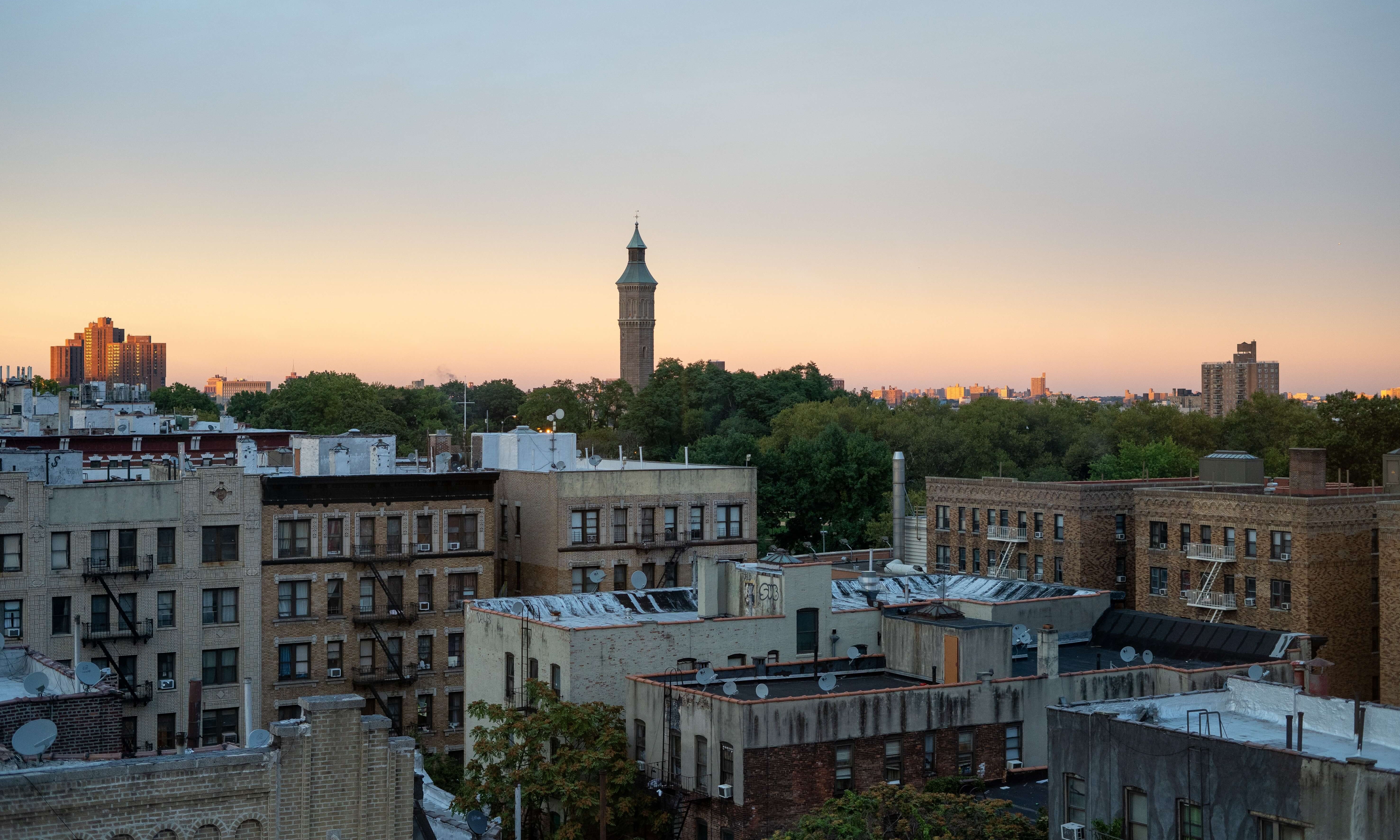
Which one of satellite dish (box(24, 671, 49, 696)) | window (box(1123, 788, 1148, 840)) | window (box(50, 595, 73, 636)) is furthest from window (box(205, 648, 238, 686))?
window (box(1123, 788, 1148, 840))

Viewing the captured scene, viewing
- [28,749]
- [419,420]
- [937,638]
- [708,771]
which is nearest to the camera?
[28,749]

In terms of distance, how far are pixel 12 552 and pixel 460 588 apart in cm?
1961

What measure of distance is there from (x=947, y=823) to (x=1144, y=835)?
660 centimetres

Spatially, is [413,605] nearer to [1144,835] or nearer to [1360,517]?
[1144,835]

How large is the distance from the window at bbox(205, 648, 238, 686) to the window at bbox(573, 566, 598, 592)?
16289 millimetres

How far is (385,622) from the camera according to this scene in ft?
215

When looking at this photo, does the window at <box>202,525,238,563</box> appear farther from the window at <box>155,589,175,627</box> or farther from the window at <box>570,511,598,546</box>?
the window at <box>570,511,598,546</box>

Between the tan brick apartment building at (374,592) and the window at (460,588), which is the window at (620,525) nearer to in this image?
the tan brick apartment building at (374,592)

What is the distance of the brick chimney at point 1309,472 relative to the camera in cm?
7569

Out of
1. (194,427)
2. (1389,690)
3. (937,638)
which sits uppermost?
(194,427)

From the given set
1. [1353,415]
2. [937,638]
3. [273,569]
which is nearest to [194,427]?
[273,569]

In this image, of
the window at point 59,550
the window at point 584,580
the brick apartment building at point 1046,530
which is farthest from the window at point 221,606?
the brick apartment building at point 1046,530

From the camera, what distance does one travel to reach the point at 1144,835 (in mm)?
31469

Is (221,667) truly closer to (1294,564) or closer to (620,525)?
(620,525)
